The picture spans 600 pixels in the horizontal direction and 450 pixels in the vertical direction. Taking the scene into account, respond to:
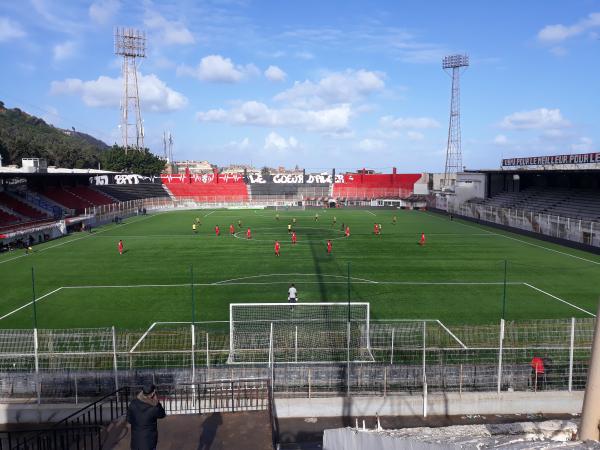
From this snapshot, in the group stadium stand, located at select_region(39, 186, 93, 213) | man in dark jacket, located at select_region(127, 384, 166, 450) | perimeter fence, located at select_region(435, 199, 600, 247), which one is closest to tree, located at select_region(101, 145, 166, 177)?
stadium stand, located at select_region(39, 186, 93, 213)

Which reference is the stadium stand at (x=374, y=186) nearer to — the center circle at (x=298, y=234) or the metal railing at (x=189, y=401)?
the center circle at (x=298, y=234)

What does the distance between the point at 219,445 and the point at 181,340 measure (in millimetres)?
7679

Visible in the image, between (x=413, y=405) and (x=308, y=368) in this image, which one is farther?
(x=308, y=368)

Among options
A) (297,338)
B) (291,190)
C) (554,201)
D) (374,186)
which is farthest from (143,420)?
(374,186)

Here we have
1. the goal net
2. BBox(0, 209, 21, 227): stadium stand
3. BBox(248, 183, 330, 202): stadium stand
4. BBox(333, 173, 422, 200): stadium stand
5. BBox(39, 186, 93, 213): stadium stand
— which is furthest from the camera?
BBox(248, 183, 330, 202): stadium stand

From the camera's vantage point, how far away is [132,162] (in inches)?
3930

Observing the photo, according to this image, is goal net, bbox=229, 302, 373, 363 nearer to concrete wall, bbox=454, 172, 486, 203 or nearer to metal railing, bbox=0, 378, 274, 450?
metal railing, bbox=0, 378, 274, 450

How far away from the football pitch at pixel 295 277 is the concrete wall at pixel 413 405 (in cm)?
473

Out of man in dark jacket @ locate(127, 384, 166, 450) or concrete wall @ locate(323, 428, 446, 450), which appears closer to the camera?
concrete wall @ locate(323, 428, 446, 450)

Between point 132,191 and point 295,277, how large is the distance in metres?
61.6

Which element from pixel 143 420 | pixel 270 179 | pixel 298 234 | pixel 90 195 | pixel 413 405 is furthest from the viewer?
pixel 270 179

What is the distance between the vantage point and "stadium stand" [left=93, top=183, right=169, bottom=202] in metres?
73.5

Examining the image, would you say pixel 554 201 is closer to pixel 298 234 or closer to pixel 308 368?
pixel 298 234

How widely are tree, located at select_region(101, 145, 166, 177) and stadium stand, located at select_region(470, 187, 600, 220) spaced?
67817mm
